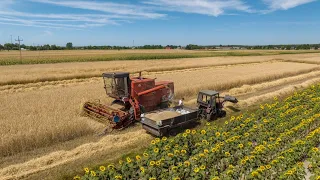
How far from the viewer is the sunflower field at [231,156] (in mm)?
6852

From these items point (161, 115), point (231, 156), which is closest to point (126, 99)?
point (161, 115)

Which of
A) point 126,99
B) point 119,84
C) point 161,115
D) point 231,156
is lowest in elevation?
point 231,156

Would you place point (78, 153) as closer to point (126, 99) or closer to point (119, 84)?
point (126, 99)

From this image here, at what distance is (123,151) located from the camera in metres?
9.60

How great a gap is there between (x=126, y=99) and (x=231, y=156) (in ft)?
19.8

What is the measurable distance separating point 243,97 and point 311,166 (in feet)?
38.3

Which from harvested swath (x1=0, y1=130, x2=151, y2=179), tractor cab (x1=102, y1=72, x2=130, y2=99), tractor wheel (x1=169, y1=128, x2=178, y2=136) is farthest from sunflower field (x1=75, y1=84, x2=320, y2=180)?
tractor cab (x1=102, y1=72, x2=130, y2=99)

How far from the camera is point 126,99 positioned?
12391 millimetres

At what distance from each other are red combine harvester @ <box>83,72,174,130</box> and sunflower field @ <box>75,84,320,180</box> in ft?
9.82

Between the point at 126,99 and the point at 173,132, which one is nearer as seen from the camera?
the point at 173,132

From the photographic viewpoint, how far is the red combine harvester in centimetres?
1172

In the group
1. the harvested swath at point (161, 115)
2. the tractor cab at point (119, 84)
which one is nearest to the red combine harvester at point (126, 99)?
the tractor cab at point (119, 84)

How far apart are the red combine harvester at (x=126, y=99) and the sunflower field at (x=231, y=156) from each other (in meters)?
2.99

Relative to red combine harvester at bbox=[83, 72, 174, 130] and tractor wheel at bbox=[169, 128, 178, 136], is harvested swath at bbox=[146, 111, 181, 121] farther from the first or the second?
red combine harvester at bbox=[83, 72, 174, 130]
